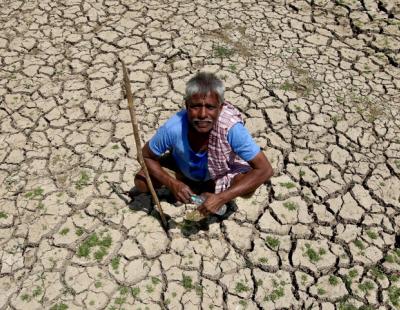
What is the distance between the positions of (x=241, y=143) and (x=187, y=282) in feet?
3.04

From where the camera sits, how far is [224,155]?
2818mm

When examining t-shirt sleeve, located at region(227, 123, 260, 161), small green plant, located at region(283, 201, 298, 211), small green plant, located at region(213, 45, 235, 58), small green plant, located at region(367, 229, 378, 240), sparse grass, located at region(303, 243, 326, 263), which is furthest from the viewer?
small green plant, located at region(213, 45, 235, 58)

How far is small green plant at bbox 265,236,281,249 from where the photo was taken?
309 cm

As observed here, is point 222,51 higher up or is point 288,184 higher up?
point 222,51

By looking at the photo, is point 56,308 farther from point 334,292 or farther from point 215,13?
point 215,13

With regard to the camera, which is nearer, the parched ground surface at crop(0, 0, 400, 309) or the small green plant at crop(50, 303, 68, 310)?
the small green plant at crop(50, 303, 68, 310)

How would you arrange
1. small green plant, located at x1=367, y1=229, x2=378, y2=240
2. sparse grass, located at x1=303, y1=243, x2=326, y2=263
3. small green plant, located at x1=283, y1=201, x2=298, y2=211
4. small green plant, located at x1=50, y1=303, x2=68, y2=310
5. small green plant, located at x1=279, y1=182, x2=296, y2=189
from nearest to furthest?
small green plant, located at x1=50, y1=303, x2=68, y2=310 < sparse grass, located at x1=303, y1=243, x2=326, y2=263 < small green plant, located at x1=367, y1=229, x2=378, y2=240 < small green plant, located at x1=283, y1=201, x2=298, y2=211 < small green plant, located at x1=279, y1=182, x2=296, y2=189

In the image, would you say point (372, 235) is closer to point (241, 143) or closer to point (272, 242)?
point (272, 242)

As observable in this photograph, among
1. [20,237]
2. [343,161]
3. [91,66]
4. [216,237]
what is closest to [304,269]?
[216,237]

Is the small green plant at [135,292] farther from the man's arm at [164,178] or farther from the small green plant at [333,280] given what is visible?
the small green plant at [333,280]

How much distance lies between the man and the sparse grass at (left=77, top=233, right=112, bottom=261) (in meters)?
0.53

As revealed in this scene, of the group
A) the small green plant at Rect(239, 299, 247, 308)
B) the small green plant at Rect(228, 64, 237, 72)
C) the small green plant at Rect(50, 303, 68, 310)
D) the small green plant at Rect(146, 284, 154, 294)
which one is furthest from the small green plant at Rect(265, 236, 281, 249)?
the small green plant at Rect(228, 64, 237, 72)

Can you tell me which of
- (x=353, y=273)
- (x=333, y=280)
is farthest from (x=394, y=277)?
(x=333, y=280)

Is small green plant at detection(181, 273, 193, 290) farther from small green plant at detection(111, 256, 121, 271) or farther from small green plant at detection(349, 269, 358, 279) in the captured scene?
small green plant at detection(349, 269, 358, 279)
